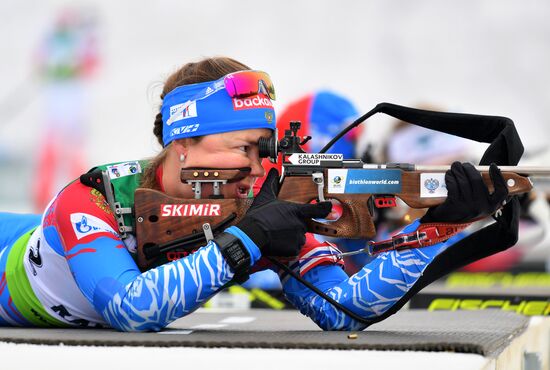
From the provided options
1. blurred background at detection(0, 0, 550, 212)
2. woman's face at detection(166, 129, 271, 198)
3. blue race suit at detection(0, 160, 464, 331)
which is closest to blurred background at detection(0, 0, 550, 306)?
blurred background at detection(0, 0, 550, 212)

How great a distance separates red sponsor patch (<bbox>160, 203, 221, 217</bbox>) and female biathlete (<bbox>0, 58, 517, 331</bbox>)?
0.07 m

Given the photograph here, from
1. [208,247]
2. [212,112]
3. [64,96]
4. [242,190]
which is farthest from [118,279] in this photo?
[64,96]

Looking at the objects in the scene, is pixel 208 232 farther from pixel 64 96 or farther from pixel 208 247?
pixel 64 96

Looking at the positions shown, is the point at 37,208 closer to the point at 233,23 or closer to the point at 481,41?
the point at 233,23

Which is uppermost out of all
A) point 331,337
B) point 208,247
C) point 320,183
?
point 320,183

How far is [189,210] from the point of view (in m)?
2.49

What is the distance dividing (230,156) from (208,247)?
0.29 meters

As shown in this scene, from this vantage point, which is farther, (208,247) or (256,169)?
(256,169)

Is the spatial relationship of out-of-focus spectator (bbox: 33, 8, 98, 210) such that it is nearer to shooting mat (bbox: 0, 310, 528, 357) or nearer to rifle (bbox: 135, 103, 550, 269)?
shooting mat (bbox: 0, 310, 528, 357)

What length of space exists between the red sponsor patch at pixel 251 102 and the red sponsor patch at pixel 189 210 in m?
0.29

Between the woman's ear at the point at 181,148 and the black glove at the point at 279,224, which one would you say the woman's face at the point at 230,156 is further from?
the black glove at the point at 279,224

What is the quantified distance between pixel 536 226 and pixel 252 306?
8.09ft

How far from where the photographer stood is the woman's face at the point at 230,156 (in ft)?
8.27

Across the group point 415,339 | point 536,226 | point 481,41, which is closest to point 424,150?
point 536,226
